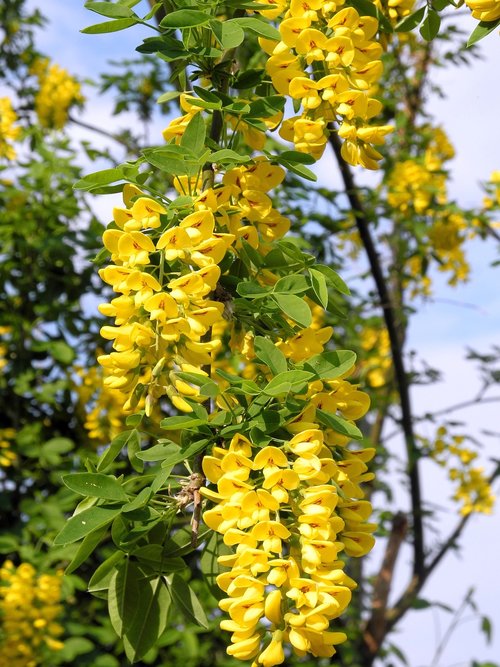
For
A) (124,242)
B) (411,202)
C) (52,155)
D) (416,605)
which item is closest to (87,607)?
(416,605)

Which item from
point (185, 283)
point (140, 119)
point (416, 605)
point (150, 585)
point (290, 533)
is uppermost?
point (140, 119)

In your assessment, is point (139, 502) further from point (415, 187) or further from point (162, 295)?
point (415, 187)

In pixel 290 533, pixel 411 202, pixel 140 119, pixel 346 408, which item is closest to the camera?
pixel 290 533

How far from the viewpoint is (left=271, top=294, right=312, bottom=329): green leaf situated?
1131 mm

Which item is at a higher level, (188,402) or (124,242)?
(124,242)

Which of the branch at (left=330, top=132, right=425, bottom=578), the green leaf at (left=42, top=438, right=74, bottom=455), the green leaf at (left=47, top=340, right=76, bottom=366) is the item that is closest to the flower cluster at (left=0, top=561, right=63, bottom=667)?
the green leaf at (left=42, top=438, right=74, bottom=455)

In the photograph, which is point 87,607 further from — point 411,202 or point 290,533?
point 290,533

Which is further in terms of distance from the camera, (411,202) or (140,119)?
(140,119)

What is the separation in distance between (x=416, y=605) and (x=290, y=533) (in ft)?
9.03

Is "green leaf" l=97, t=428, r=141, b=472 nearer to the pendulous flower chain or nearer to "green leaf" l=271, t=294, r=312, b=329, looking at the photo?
the pendulous flower chain

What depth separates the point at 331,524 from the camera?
1034 millimetres

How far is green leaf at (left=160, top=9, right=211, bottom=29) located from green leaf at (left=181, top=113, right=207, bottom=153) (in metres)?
0.12

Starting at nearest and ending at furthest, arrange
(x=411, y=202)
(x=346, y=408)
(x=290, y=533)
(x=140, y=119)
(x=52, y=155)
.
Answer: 1. (x=290, y=533)
2. (x=346, y=408)
3. (x=52, y=155)
4. (x=411, y=202)
5. (x=140, y=119)

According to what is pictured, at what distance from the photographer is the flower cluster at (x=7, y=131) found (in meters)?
3.54
